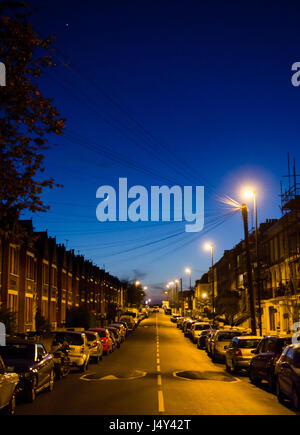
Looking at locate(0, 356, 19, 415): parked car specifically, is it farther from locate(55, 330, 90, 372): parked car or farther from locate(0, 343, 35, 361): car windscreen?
locate(55, 330, 90, 372): parked car

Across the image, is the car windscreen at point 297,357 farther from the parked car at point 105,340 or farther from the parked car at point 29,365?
the parked car at point 105,340

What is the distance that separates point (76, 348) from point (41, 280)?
845 inches

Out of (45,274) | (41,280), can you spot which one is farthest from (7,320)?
(45,274)

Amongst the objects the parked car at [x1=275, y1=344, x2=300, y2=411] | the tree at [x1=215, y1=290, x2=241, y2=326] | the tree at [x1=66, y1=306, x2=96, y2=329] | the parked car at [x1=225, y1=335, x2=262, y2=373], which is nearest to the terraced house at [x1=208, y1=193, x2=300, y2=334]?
the tree at [x1=215, y1=290, x2=241, y2=326]

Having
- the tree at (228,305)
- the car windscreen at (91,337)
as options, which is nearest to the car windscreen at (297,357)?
the car windscreen at (91,337)

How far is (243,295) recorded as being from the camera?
63.7 metres

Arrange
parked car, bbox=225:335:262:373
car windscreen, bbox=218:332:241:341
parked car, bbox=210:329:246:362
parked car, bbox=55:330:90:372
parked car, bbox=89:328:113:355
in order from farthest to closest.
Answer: parked car, bbox=89:328:113:355 < car windscreen, bbox=218:332:241:341 < parked car, bbox=210:329:246:362 < parked car, bbox=55:330:90:372 < parked car, bbox=225:335:262:373

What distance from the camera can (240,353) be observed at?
821 inches

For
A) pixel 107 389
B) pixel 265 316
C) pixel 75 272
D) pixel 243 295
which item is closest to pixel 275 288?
pixel 265 316

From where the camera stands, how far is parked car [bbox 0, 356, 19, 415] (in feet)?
35.0

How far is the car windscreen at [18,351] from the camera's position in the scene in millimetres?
14609

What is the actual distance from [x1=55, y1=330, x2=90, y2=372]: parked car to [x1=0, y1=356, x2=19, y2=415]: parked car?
33.1 ft
